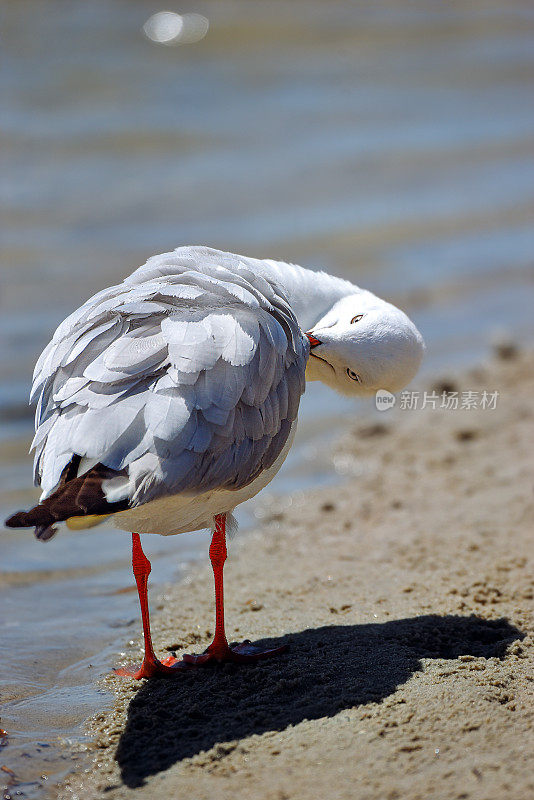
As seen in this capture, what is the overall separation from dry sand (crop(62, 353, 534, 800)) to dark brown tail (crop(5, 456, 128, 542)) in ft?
3.17

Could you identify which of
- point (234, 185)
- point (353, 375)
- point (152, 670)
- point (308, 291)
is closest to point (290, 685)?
point (152, 670)

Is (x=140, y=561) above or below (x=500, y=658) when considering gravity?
above

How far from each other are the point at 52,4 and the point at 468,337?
1426 cm

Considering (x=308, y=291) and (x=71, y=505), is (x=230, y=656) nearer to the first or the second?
(x=71, y=505)

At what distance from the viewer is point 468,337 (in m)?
9.55

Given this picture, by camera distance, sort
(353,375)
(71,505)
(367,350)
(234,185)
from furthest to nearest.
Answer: (234,185) < (353,375) < (367,350) < (71,505)

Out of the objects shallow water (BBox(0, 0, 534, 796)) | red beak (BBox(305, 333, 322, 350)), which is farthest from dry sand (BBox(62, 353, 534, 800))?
red beak (BBox(305, 333, 322, 350))

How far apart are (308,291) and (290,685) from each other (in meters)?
2.21

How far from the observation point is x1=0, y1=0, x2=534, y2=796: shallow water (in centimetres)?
542

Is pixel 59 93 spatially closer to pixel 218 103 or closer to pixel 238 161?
pixel 218 103

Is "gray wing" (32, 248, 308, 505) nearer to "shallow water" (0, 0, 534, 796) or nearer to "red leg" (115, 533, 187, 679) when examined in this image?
"red leg" (115, 533, 187, 679)

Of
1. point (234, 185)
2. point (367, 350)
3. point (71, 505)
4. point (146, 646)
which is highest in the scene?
point (234, 185)

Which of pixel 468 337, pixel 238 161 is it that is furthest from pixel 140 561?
pixel 238 161

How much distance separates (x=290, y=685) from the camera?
3.90 meters
